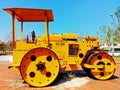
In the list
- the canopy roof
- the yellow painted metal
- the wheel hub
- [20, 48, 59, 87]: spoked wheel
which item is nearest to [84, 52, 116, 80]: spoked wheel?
the yellow painted metal

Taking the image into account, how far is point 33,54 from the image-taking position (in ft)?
28.6

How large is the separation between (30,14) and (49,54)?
178 cm

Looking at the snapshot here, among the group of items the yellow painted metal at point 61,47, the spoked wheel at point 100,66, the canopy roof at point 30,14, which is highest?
the canopy roof at point 30,14

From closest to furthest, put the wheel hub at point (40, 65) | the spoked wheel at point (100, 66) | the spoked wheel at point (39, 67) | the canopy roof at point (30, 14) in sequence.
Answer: the spoked wheel at point (39, 67)
the wheel hub at point (40, 65)
the canopy roof at point (30, 14)
the spoked wheel at point (100, 66)

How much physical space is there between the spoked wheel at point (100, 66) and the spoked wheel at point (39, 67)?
1578 millimetres

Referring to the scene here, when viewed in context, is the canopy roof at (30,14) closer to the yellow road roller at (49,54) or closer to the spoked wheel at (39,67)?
the yellow road roller at (49,54)

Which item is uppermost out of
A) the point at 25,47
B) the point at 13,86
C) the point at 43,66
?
the point at 25,47

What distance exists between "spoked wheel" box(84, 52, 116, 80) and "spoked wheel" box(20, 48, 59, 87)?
62.1 inches

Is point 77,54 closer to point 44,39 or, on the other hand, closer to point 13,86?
point 44,39

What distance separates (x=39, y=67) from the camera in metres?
8.64

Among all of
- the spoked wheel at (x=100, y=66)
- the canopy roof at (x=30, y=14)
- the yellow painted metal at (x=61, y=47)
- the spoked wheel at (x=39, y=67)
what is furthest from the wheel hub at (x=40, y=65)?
the spoked wheel at (x=100, y=66)

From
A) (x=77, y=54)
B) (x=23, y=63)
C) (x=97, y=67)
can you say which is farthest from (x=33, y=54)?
(x=97, y=67)

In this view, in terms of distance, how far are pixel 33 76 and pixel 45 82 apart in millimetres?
449

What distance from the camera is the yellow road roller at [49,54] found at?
8625 mm
